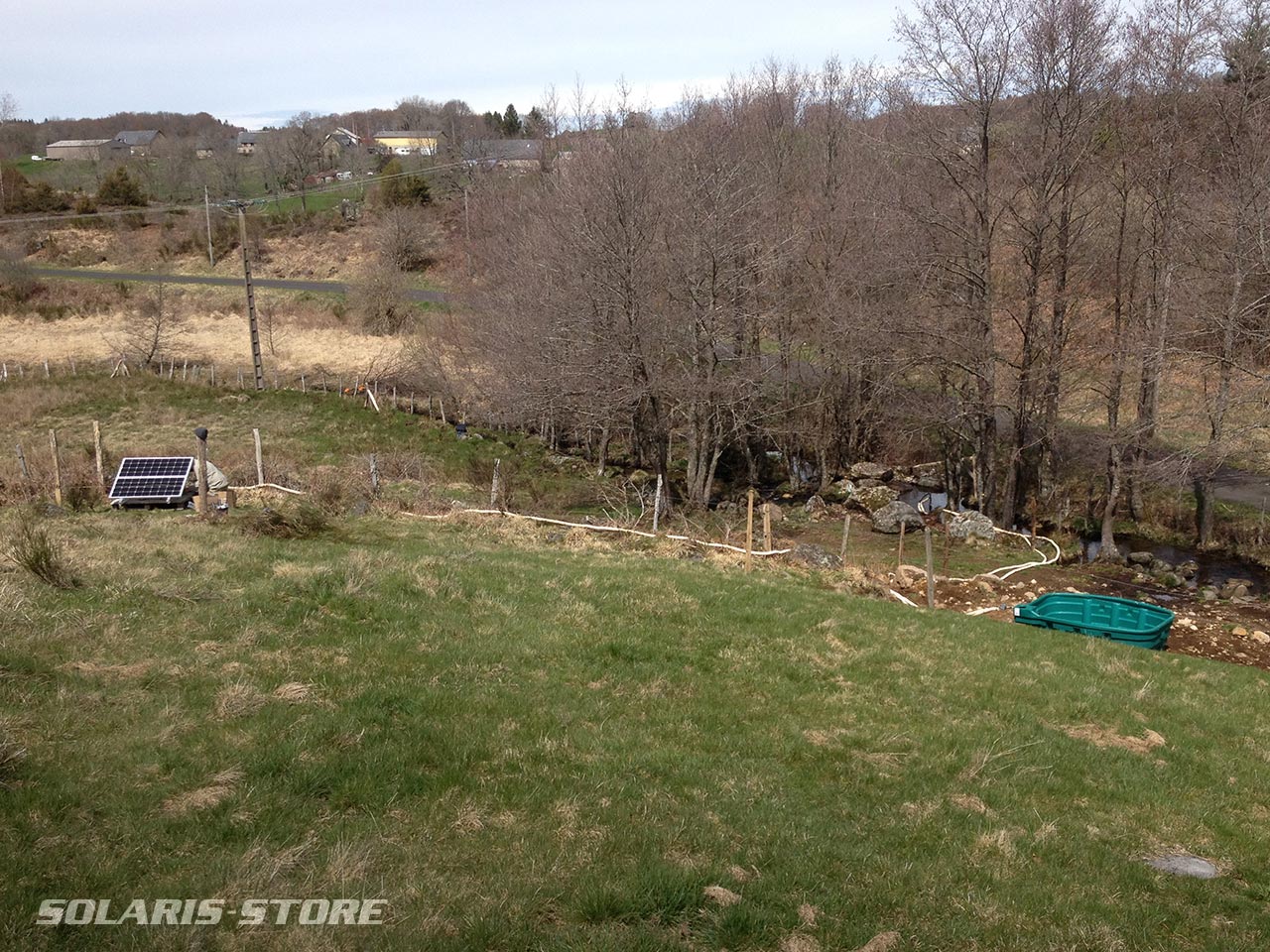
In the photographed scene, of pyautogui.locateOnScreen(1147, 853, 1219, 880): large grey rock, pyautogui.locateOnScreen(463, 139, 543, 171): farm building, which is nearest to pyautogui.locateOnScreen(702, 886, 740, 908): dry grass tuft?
pyautogui.locateOnScreen(1147, 853, 1219, 880): large grey rock

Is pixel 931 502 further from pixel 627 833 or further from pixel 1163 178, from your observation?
pixel 627 833

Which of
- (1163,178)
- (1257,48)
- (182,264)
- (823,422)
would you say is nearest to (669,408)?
(823,422)

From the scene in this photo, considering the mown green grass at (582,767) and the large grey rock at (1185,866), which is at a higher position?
the mown green grass at (582,767)

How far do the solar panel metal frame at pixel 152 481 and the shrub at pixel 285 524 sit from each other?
454 cm

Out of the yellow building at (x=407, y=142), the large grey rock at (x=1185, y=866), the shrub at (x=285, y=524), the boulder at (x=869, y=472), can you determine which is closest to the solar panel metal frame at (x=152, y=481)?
the shrub at (x=285, y=524)

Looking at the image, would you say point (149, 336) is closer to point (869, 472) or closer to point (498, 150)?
point (869, 472)

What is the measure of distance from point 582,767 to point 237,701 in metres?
2.83

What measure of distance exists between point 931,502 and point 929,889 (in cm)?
2268

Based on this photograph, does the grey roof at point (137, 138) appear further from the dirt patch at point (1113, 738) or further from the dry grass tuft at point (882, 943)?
the dry grass tuft at point (882, 943)

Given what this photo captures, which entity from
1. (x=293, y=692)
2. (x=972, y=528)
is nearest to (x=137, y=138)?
(x=972, y=528)

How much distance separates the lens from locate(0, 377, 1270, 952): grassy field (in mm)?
5047

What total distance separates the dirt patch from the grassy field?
4cm

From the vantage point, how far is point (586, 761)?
7066 mm

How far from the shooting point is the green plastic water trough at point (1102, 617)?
1380 cm
